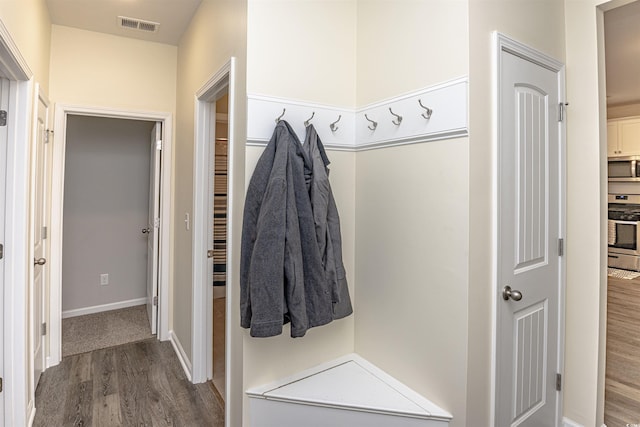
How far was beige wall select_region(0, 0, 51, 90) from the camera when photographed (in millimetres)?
1583

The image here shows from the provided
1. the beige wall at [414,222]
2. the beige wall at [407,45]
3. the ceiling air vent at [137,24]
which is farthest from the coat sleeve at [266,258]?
the ceiling air vent at [137,24]

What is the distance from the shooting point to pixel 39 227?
2422mm

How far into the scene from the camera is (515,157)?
5.23ft

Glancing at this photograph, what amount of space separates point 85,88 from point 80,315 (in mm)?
2401

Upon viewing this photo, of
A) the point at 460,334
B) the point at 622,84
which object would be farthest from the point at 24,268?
the point at 622,84

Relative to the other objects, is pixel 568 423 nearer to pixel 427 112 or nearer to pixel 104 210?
pixel 427 112

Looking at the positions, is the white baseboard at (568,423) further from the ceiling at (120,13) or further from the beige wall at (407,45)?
the ceiling at (120,13)

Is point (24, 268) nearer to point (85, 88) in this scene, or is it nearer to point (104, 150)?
point (85, 88)

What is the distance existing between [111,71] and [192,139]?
1.12 m

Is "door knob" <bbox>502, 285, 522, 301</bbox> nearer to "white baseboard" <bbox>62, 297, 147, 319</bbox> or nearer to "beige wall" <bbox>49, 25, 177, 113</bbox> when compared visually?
"beige wall" <bbox>49, 25, 177, 113</bbox>

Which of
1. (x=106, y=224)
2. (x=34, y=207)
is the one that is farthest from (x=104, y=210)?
(x=34, y=207)

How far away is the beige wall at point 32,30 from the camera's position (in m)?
1.58

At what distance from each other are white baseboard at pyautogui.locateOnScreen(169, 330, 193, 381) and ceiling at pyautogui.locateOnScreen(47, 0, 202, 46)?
2568 mm

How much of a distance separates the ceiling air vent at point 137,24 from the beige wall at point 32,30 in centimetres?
47
